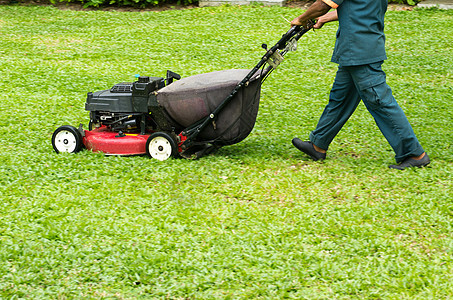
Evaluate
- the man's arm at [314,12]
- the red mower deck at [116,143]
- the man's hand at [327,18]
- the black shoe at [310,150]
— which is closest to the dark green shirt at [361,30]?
the man's arm at [314,12]

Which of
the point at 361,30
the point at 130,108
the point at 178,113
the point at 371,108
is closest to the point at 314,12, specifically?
the point at 361,30

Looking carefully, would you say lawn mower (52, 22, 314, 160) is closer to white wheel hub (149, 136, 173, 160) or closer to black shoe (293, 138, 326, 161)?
white wheel hub (149, 136, 173, 160)

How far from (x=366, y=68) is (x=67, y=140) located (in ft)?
8.04

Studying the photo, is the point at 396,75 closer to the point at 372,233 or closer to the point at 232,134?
the point at 232,134

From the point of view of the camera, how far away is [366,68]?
Answer: 14.5 ft

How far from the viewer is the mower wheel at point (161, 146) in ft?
15.6

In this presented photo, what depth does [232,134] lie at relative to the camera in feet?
15.5

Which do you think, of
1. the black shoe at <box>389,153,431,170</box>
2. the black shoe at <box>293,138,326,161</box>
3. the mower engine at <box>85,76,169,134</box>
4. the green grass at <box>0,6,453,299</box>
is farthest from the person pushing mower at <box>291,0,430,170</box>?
the mower engine at <box>85,76,169,134</box>

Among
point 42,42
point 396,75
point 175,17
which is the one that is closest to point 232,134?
point 396,75

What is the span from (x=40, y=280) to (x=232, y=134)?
6.54 feet

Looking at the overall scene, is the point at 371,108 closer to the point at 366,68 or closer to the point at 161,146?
the point at 366,68

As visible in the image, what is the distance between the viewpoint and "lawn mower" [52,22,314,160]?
4660 millimetres

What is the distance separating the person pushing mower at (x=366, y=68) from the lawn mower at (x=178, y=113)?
29cm

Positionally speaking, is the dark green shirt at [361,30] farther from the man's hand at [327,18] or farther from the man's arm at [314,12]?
the man's hand at [327,18]
